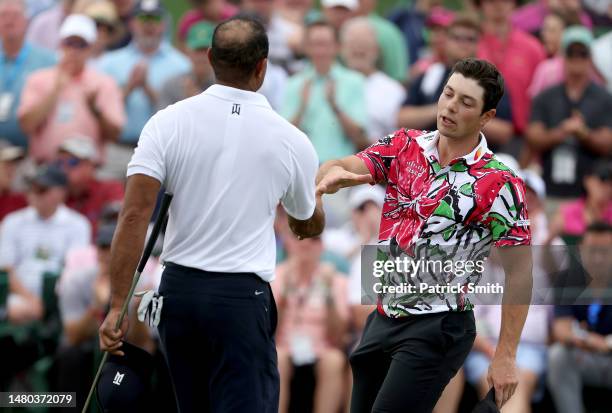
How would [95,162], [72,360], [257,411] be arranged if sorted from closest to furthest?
[257,411] < [72,360] < [95,162]

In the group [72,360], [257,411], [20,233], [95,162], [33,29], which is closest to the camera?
[257,411]

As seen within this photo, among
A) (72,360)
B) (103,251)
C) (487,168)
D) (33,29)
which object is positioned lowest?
(72,360)

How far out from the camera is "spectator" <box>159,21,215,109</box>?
966 centimetres

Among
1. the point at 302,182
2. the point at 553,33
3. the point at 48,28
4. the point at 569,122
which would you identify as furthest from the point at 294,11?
the point at 302,182

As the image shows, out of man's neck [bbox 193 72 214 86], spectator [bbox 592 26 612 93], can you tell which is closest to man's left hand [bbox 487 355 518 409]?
man's neck [bbox 193 72 214 86]

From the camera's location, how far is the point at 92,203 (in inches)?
371

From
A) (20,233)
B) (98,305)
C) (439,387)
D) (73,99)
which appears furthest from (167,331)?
(73,99)

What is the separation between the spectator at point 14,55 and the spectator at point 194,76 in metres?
1.18

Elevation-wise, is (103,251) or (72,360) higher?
(103,251)

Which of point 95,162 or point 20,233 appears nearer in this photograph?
point 20,233

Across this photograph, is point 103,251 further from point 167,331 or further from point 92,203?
point 167,331

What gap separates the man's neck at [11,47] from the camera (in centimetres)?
1032

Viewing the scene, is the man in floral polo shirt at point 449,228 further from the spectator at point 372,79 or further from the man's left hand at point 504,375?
the spectator at point 372,79

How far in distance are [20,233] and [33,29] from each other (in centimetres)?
280
